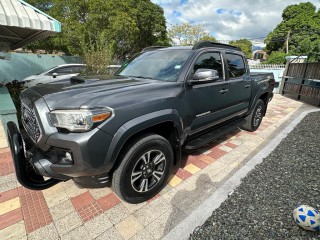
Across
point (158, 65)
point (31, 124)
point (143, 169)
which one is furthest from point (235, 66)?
point (31, 124)

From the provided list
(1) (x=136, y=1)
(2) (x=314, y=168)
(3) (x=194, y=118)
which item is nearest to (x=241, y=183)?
(3) (x=194, y=118)

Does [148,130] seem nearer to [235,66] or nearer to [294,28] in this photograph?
[235,66]

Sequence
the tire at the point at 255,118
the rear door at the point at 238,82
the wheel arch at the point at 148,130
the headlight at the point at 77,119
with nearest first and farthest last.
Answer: the headlight at the point at 77,119 → the wheel arch at the point at 148,130 → the rear door at the point at 238,82 → the tire at the point at 255,118

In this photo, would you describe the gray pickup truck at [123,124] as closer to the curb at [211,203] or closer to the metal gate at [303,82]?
the curb at [211,203]

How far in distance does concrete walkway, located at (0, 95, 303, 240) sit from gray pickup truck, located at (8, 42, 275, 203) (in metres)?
0.25

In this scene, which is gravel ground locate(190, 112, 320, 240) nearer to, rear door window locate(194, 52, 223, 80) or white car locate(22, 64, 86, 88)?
rear door window locate(194, 52, 223, 80)

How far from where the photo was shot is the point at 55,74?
8.55 meters

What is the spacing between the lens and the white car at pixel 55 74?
8445 millimetres

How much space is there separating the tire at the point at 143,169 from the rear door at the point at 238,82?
1.92m

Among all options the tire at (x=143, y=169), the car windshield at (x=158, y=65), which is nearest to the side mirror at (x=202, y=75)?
the car windshield at (x=158, y=65)

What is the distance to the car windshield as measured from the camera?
278 centimetres

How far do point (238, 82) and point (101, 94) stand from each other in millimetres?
2852

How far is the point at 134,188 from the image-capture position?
2.30 meters

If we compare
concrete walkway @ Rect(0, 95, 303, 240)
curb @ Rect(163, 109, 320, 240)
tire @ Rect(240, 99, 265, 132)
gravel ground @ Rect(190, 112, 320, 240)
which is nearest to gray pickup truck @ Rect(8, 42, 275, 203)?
concrete walkway @ Rect(0, 95, 303, 240)
